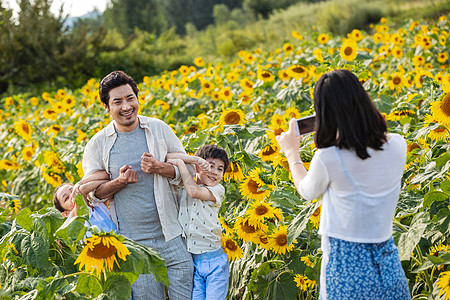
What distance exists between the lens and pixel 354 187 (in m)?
1.68

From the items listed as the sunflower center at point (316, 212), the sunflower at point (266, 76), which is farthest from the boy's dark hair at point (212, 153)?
the sunflower at point (266, 76)

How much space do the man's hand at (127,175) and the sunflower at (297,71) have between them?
2.68 meters

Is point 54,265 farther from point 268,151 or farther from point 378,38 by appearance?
point 378,38

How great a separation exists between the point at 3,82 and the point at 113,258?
12512 mm

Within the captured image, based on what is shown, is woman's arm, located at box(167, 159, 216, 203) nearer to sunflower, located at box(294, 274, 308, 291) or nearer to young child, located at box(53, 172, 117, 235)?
young child, located at box(53, 172, 117, 235)

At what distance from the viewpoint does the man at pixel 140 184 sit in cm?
240

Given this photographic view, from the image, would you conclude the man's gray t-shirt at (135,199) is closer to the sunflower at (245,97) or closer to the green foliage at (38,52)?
the sunflower at (245,97)

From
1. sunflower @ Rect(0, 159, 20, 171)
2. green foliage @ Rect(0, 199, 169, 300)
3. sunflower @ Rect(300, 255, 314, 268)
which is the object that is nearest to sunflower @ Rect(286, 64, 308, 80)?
sunflower @ Rect(300, 255, 314, 268)

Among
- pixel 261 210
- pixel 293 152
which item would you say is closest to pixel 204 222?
pixel 261 210

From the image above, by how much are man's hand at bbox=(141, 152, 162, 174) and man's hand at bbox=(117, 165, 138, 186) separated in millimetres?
49

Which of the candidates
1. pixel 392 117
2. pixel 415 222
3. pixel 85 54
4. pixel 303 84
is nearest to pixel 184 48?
pixel 85 54

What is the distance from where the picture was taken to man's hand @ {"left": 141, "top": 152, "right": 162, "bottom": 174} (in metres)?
2.34

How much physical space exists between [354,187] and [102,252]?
834 millimetres

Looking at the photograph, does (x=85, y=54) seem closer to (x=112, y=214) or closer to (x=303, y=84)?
(x=303, y=84)
